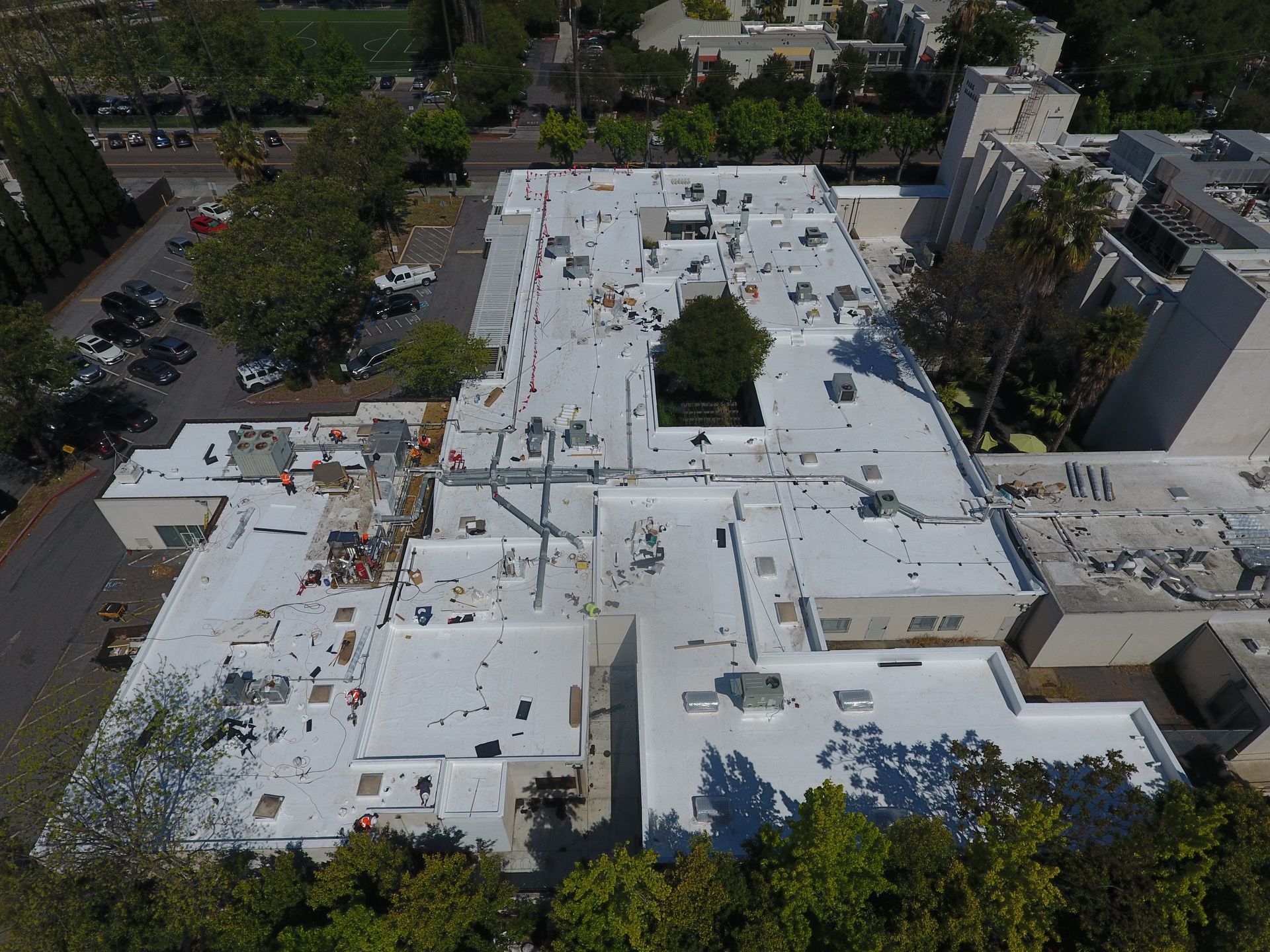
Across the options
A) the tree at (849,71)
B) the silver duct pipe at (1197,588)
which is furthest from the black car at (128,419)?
the tree at (849,71)

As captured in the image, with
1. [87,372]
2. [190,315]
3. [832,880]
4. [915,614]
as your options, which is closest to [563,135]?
[190,315]

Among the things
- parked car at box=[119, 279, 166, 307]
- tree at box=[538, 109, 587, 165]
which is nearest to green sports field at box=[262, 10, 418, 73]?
tree at box=[538, 109, 587, 165]

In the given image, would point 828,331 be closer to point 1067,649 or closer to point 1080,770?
point 1067,649

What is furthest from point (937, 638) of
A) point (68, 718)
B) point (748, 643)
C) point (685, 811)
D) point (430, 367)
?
point (68, 718)

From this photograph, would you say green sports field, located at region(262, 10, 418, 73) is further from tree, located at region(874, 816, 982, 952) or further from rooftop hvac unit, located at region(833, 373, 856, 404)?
tree, located at region(874, 816, 982, 952)

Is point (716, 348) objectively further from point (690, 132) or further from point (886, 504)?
point (690, 132)

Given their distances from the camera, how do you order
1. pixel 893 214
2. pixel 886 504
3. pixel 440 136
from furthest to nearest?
pixel 440 136, pixel 893 214, pixel 886 504

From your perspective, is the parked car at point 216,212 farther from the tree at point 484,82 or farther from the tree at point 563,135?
the tree at point 563,135
